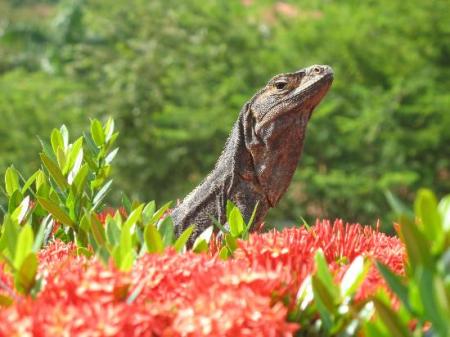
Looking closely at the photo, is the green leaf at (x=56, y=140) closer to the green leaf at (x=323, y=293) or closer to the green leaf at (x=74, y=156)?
the green leaf at (x=74, y=156)

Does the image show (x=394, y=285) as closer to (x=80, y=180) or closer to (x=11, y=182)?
(x=80, y=180)

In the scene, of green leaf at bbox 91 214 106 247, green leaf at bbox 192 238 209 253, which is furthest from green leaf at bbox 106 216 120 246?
green leaf at bbox 192 238 209 253

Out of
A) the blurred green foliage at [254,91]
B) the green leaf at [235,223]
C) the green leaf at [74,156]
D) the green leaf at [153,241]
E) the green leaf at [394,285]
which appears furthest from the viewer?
the blurred green foliage at [254,91]

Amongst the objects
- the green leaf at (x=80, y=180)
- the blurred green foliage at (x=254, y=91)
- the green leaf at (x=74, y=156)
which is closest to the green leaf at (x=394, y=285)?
the green leaf at (x=80, y=180)

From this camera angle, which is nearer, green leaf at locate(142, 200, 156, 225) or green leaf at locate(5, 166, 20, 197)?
green leaf at locate(142, 200, 156, 225)

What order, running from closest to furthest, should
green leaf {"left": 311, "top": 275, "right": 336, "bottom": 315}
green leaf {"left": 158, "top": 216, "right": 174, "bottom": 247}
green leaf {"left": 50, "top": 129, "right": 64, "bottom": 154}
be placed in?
green leaf {"left": 311, "top": 275, "right": 336, "bottom": 315} → green leaf {"left": 158, "top": 216, "right": 174, "bottom": 247} → green leaf {"left": 50, "top": 129, "right": 64, "bottom": 154}

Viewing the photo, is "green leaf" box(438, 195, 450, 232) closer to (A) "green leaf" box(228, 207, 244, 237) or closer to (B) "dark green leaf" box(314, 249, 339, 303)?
(B) "dark green leaf" box(314, 249, 339, 303)
